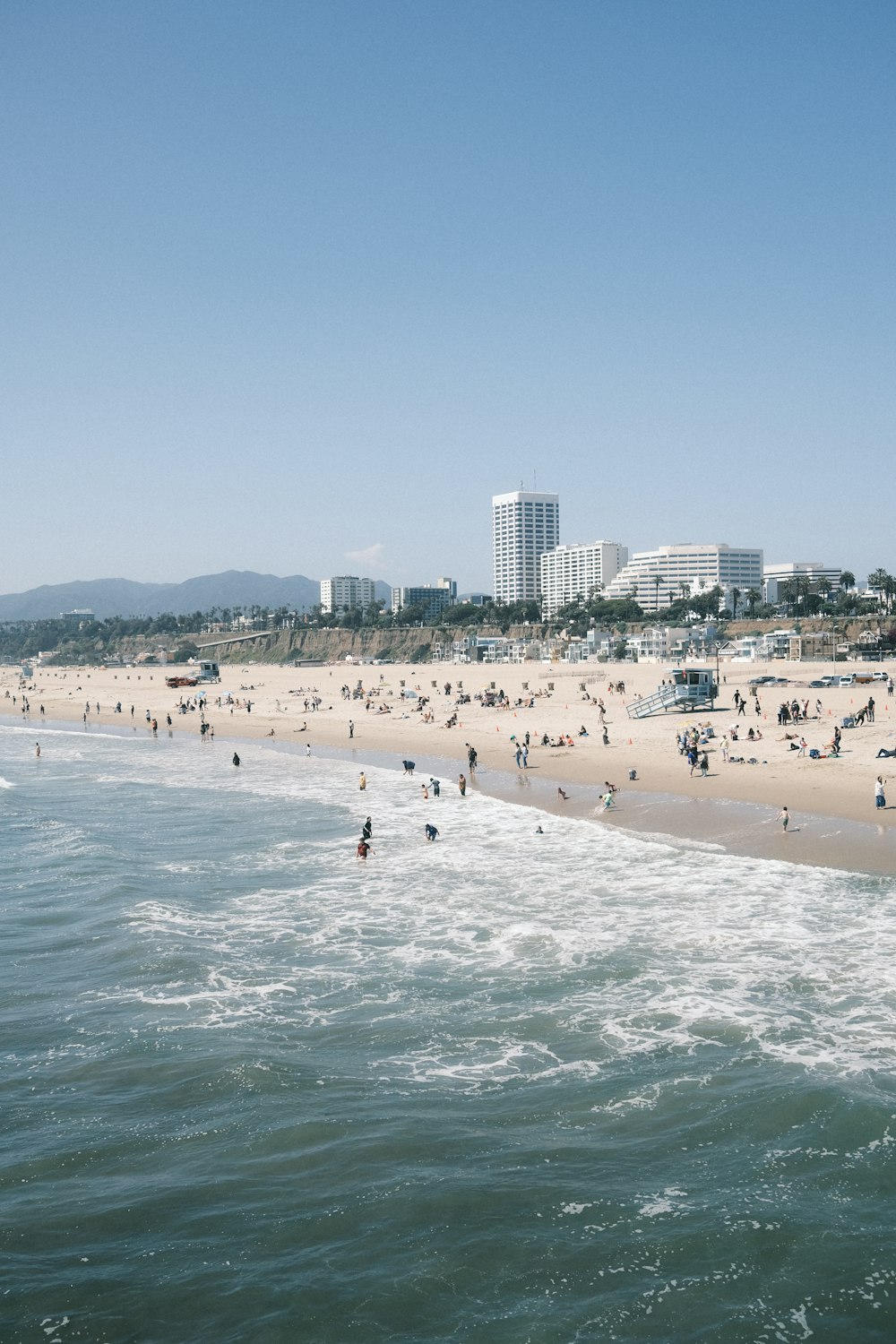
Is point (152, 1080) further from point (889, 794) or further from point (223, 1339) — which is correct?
point (889, 794)

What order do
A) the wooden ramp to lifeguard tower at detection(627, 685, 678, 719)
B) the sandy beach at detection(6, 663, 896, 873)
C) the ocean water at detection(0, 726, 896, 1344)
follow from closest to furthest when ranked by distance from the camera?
the ocean water at detection(0, 726, 896, 1344) → the sandy beach at detection(6, 663, 896, 873) → the wooden ramp to lifeguard tower at detection(627, 685, 678, 719)

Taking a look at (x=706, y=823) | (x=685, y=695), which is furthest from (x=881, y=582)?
(x=706, y=823)

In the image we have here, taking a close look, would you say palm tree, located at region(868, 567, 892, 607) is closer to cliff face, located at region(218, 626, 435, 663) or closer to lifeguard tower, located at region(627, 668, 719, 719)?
cliff face, located at region(218, 626, 435, 663)

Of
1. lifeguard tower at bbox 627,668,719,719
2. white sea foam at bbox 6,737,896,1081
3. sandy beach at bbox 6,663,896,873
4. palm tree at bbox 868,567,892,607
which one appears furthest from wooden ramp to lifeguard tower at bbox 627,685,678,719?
palm tree at bbox 868,567,892,607

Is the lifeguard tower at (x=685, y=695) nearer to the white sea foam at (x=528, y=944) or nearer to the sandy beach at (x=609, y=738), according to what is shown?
the sandy beach at (x=609, y=738)

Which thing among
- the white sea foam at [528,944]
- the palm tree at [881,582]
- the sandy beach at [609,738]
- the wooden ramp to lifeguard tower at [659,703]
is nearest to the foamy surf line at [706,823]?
the sandy beach at [609,738]

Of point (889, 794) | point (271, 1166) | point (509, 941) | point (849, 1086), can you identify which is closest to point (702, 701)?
point (889, 794)

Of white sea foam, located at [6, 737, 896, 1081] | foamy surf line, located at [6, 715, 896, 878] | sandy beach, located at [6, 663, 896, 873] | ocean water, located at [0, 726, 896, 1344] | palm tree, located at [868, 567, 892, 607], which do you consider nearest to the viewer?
ocean water, located at [0, 726, 896, 1344]
